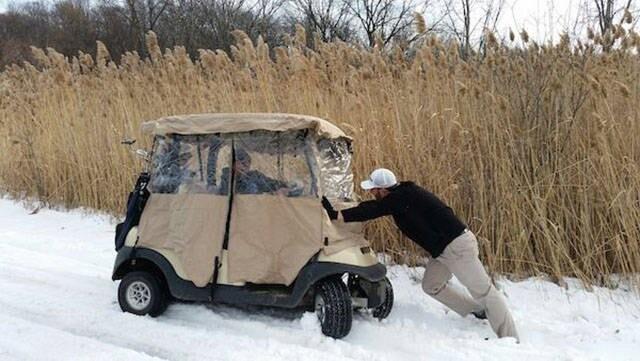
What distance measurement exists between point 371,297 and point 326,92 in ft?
10.8

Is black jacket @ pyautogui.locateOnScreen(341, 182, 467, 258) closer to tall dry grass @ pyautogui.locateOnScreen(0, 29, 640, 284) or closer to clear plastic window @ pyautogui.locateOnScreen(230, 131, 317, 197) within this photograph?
clear plastic window @ pyautogui.locateOnScreen(230, 131, 317, 197)

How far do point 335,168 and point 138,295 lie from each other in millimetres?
1821

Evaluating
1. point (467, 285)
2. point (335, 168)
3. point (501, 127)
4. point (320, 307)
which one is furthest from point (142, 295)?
point (501, 127)

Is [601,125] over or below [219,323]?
over

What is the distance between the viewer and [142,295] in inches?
180

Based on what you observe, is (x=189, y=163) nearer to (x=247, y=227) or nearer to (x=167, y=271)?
(x=247, y=227)

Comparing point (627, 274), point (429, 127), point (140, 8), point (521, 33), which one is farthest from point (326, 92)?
point (140, 8)

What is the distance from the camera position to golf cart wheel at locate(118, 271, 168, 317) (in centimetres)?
453

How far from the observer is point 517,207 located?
5.33 meters

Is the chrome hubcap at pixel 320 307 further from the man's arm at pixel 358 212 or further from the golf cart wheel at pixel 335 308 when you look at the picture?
the man's arm at pixel 358 212

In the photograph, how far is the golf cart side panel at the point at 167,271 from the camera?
4.46 meters

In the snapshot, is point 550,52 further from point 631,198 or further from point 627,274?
point 627,274

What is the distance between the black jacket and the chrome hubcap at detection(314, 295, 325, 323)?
0.77 metres

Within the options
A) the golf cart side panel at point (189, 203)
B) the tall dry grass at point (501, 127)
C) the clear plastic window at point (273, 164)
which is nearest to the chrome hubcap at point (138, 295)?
the golf cart side panel at point (189, 203)
